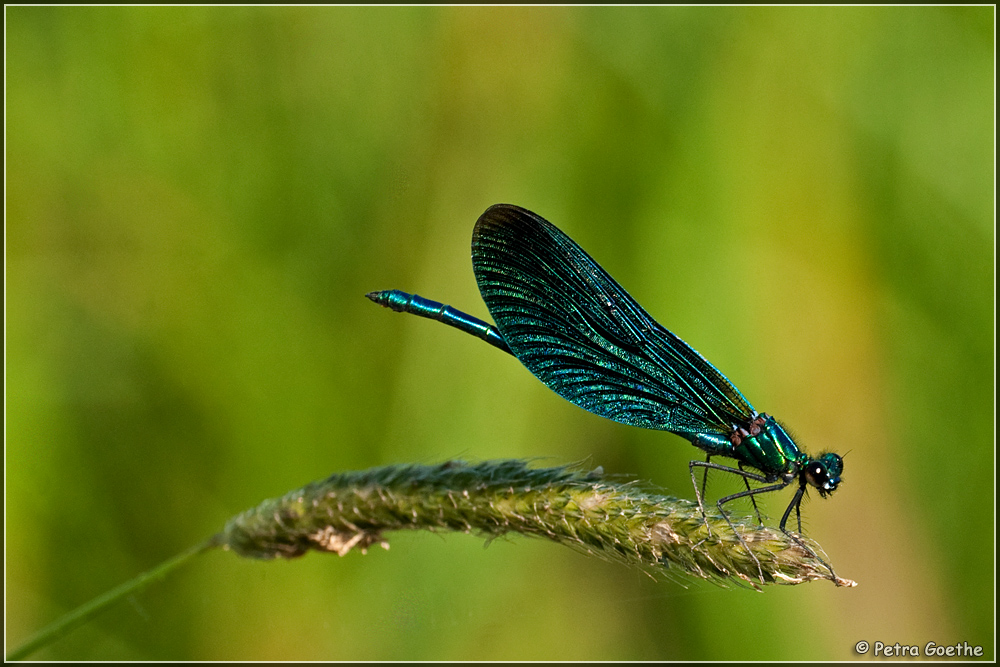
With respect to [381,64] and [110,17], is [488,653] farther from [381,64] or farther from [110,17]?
[110,17]

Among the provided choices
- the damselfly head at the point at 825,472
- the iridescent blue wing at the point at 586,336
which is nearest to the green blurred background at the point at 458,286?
the damselfly head at the point at 825,472

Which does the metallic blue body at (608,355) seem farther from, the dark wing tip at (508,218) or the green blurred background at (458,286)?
the green blurred background at (458,286)

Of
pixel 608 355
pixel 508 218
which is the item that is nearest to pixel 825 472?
pixel 608 355

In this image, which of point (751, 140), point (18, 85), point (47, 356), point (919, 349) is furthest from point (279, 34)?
point (919, 349)

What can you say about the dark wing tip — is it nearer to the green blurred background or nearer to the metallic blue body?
the metallic blue body

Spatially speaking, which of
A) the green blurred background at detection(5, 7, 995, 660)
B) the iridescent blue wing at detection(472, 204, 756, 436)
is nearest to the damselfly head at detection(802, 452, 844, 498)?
the iridescent blue wing at detection(472, 204, 756, 436)

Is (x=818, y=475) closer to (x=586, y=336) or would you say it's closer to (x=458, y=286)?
(x=586, y=336)
